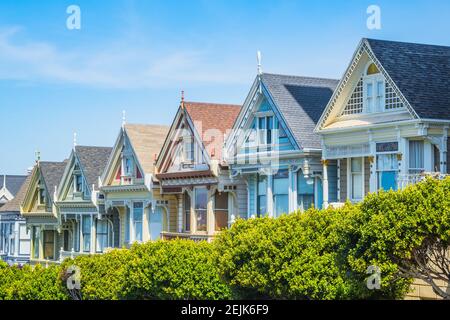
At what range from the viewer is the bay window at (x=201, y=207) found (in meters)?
50.0

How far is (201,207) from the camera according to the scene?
50406 millimetres

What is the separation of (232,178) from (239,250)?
13030 millimetres

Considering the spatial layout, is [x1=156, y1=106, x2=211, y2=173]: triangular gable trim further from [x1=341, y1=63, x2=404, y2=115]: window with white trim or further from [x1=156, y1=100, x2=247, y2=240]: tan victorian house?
[x1=341, y1=63, x2=404, y2=115]: window with white trim

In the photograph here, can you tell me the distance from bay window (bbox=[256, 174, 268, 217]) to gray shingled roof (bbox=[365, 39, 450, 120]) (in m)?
9.94

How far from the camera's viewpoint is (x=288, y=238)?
1313 inches

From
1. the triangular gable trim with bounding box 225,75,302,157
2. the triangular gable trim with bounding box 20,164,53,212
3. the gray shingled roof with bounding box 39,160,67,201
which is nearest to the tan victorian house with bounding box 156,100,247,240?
the triangular gable trim with bounding box 225,75,302,157

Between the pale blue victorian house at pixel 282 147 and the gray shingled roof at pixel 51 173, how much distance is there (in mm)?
22671

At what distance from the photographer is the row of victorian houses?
37250 millimetres

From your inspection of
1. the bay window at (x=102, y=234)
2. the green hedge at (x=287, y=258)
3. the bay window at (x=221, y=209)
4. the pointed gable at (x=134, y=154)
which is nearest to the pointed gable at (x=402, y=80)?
the green hedge at (x=287, y=258)

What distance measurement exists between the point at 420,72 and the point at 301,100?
7.71 m

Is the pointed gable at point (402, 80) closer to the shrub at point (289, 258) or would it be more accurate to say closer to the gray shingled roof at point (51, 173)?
the shrub at point (289, 258)
